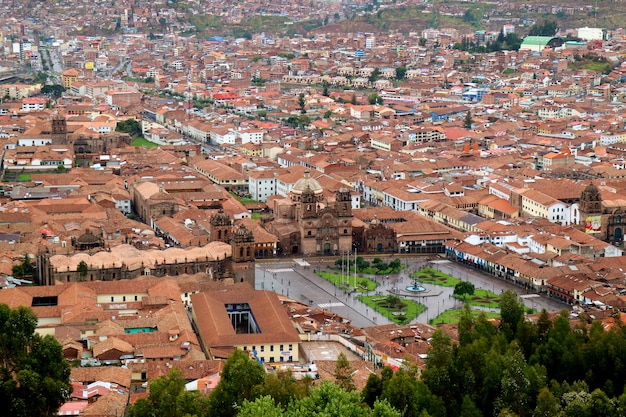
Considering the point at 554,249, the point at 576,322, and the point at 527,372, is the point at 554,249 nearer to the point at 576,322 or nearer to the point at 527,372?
the point at 576,322

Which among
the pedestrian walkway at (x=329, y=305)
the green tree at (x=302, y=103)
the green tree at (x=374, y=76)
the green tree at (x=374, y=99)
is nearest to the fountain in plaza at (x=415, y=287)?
the pedestrian walkway at (x=329, y=305)

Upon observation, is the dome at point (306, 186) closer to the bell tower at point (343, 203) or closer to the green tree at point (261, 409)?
the bell tower at point (343, 203)

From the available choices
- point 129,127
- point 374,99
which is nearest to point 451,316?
point 129,127

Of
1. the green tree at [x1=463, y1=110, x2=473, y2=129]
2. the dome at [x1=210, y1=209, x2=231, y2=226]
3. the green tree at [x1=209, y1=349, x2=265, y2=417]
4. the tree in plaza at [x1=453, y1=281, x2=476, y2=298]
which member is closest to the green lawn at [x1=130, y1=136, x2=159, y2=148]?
the green tree at [x1=463, y1=110, x2=473, y2=129]

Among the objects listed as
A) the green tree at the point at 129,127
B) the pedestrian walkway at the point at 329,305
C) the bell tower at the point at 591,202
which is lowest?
the green tree at the point at 129,127

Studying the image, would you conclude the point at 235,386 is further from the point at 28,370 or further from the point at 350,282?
the point at 350,282
